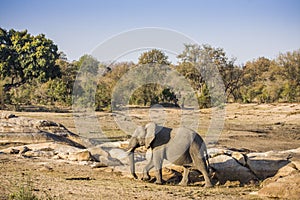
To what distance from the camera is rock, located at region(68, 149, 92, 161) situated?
54.3 feet

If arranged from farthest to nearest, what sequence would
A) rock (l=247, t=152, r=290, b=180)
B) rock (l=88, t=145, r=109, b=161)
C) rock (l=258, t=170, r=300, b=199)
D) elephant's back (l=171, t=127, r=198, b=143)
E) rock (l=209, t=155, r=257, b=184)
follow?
rock (l=88, t=145, r=109, b=161)
rock (l=247, t=152, r=290, b=180)
rock (l=209, t=155, r=257, b=184)
elephant's back (l=171, t=127, r=198, b=143)
rock (l=258, t=170, r=300, b=199)

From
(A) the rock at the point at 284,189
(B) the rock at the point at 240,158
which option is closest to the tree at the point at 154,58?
(B) the rock at the point at 240,158

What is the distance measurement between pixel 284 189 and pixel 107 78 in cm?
3987

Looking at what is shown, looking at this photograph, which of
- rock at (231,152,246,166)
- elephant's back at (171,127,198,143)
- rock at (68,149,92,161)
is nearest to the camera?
elephant's back at (171,127,198,143)

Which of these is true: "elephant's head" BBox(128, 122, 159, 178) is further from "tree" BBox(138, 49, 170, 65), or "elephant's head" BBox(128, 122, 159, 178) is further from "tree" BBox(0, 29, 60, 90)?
"tree" BBox(0, 29, 60, 90)

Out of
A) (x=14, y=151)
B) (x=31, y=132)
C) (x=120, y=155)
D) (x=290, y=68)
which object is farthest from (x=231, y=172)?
(x=290, y=68)

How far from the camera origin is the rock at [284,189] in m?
11.2

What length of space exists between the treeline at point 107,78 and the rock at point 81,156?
18.0 meters

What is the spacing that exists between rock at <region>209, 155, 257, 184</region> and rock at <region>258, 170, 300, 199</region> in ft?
8.44

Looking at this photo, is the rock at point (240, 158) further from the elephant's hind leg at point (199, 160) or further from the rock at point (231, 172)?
the elephant's hind leg at point (199, 160)

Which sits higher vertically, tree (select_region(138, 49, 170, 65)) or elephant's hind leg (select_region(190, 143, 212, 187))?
tree (select_region(138, 49, 170, 65))

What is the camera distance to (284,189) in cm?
1135

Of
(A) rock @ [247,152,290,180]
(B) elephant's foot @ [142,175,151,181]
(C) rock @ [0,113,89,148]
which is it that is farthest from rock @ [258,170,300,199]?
(C) rock @ [0,113,89,148]

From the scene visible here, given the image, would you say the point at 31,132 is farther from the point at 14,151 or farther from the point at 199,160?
the point at 199,160
